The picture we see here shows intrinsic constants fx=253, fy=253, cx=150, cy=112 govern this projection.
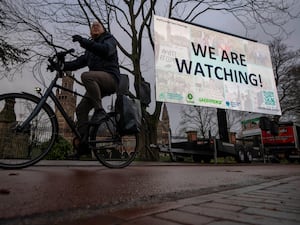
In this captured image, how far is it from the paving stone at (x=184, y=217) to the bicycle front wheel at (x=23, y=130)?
1.86 meters

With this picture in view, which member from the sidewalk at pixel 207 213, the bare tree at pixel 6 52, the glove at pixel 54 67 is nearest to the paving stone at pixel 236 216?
the sidewalk at pixel 207 213

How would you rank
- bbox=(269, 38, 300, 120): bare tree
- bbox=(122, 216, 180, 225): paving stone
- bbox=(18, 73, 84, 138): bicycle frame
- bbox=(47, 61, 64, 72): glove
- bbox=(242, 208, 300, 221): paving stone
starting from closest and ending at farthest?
1. bbox=(122, 216, 180, 225): paving stone
2. bbox=(242, 208, 300, 221): paving stone
3. bbox=(18, 73, 84, 138): bicycle frame
4. bbox=(47, 61, 64, 72): glove
5. bbox=(269, 38, 300, 120): bare tree

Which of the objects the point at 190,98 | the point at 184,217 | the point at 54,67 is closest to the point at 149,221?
the point at 184,217

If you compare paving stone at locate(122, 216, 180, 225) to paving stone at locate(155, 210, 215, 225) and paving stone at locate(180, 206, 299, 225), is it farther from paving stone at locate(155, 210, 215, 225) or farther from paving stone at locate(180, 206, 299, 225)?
paving stone at locate(180, 206, 299, 225)

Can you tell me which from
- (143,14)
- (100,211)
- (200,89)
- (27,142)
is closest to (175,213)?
(100,211)

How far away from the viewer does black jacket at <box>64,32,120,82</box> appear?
2719 mm

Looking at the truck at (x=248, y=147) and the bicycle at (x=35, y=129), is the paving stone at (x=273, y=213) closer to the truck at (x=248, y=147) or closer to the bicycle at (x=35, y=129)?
the bicycle at (x=35, y=129)

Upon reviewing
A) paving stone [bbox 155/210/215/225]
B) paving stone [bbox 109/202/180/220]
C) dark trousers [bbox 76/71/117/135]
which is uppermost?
dark trousers [bbox 76/71/117/135]

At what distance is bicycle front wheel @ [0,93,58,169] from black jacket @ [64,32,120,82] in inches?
23.7

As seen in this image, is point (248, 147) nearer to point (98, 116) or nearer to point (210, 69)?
point (210, 69)

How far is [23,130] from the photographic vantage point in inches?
96.5

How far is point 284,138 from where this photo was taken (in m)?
14.3

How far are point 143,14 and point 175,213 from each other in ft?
38.7

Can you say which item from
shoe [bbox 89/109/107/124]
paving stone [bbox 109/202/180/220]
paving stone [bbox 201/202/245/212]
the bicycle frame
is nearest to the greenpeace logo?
shoe [bbox 89/109/107/124]
